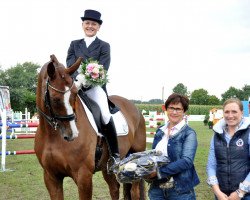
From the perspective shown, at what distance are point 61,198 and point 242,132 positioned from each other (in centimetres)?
253

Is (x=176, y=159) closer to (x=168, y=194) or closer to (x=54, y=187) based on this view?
(x=168, y=194)

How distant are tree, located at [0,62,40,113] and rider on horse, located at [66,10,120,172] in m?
45.7

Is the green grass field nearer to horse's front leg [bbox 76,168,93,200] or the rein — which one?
horse's front leg [bbox 76,168,93,200]

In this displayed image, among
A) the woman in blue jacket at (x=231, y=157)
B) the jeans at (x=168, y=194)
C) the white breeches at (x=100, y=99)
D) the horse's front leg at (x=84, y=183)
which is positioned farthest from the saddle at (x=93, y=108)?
the woman in blue jacket at (x=231, y=157)

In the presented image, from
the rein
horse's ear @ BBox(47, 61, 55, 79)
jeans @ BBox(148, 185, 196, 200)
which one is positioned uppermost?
horse's ear @ BBox(47, 61, 55, 79)

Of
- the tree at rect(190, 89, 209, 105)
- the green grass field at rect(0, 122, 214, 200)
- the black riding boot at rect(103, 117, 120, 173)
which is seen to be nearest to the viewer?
the black riding boot at rect(103, 117, 120, 173)

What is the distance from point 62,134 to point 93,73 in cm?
99

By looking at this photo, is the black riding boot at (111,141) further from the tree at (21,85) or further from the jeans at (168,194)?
the tree at (21,85)

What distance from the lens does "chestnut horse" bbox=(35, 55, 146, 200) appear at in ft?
13.5

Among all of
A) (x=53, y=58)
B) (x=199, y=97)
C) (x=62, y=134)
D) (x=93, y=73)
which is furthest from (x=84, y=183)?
(x=199, y=97)

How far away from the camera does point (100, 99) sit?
5.12m

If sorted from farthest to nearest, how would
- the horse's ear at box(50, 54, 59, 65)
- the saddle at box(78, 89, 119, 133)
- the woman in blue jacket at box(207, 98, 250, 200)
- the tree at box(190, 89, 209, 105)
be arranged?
the tree at box(190, 89, 209, 105), the saddle at box(78, 89, 119, 133), the horse's ear at box(50, 54, 59, 65), the woman in blue jacket at box(207, 98, 250, 200)

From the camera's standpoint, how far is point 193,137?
130 inches

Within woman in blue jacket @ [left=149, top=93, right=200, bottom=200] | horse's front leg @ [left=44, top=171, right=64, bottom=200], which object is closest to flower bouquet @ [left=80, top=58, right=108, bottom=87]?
horse's front leg @ [left=44, top=171, right=64, bottom=200]
